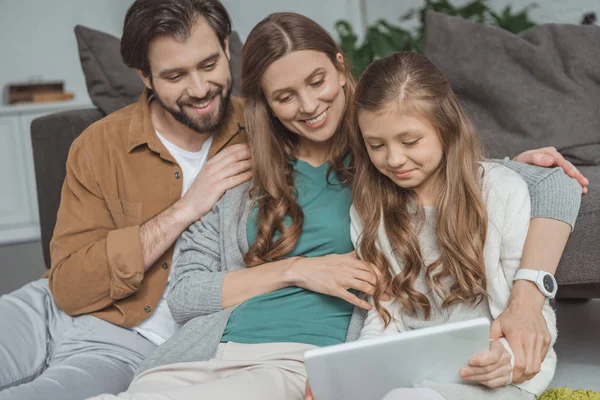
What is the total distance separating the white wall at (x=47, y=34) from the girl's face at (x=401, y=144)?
4.51m

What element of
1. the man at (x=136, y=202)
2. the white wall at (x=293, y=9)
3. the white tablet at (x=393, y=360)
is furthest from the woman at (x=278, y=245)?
the white wall at (x=293, y=9)

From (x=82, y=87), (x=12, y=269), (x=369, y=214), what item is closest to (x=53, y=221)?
(x=369, y=214)

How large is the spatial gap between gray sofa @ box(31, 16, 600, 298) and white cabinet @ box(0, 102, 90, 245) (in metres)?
3.10

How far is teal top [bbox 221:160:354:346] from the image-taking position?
162 cm

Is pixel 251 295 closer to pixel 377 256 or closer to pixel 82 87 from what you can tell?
pixel 377 256

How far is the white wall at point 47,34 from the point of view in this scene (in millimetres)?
5617

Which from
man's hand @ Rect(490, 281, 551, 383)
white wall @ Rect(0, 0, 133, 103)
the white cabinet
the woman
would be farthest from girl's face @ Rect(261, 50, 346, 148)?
white wall @ Rect(0, 0, 133, 103)

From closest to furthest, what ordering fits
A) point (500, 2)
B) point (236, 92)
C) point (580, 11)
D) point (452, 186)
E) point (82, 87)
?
point (452, 186), point (236, 92), point (580, 11), point (500, 2), point (82, 87)

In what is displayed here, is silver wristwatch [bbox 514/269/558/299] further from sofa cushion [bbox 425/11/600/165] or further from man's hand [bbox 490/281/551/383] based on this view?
sofa cushion [bbox 425/11/600/165]

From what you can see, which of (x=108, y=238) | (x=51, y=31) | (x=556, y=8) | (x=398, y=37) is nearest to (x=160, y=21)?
(x=108, y=238)

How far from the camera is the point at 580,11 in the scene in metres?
4.13

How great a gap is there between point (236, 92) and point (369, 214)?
1.09m

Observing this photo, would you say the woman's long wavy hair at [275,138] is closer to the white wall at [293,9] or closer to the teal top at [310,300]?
the teal top at [310,300]

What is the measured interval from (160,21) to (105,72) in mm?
627
